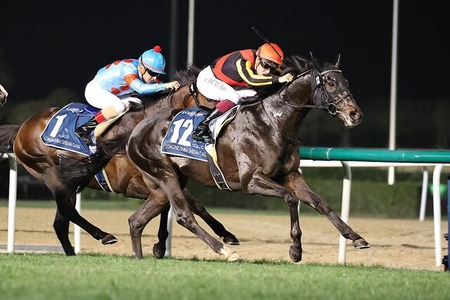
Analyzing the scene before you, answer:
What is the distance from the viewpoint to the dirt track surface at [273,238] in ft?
31.1

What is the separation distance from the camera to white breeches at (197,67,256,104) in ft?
26.5

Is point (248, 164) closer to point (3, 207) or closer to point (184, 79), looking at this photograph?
point (184, 79)

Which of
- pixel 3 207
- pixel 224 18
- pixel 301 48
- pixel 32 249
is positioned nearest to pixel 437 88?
pixel 301 48

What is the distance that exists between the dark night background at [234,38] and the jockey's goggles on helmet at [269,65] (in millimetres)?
6040

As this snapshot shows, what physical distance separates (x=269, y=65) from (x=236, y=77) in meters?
0.28

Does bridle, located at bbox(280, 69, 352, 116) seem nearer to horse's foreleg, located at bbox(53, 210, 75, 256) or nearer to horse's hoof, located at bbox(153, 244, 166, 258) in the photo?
horse's hoof, located at bbox(153, 244, 166, 258)

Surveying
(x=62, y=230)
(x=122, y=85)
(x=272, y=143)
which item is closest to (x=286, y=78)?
(x=272, y=143)

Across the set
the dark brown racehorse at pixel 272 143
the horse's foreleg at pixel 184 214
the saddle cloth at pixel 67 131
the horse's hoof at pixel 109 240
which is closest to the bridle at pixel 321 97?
the dark brown racehorse at pixel 272 143

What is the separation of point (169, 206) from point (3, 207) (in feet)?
21.4

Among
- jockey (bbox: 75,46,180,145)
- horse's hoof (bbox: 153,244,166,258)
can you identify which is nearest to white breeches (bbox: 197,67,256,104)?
jockey (bbox: 75,46,180,145)

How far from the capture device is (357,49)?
1444cm

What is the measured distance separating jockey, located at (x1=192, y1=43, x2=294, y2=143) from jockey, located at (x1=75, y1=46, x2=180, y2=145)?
0.79 ft

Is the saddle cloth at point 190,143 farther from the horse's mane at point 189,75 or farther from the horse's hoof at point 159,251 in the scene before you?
the horse's mane at point 189,75

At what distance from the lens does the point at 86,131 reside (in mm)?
8375
